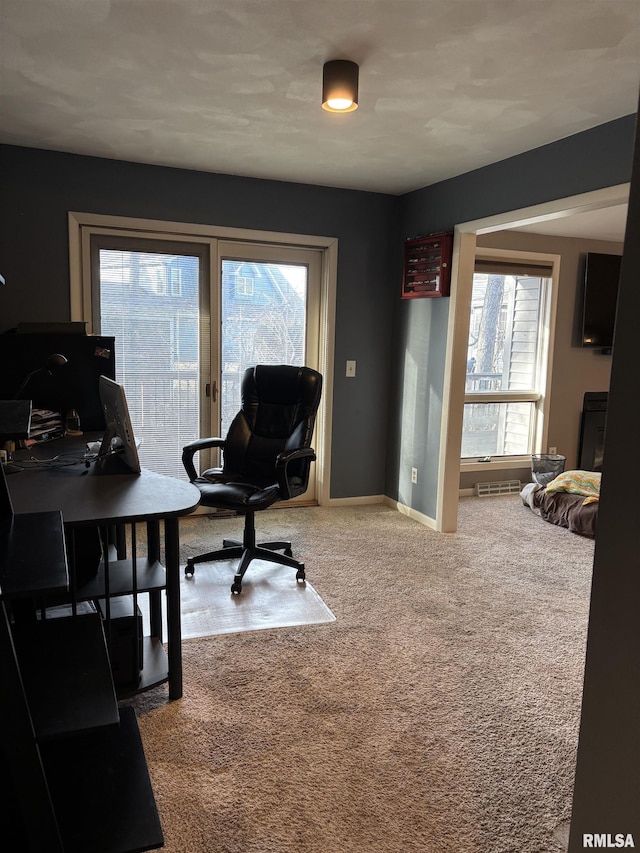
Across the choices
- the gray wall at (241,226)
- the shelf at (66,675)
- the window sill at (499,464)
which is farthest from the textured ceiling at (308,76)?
the window sill at (499,464)

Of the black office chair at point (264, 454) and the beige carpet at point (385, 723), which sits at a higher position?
the black office chair at point (264, 454)

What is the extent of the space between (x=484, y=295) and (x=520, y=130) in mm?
2358

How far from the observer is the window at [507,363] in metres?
5.37

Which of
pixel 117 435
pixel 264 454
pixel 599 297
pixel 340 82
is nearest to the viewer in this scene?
pixel 340 82

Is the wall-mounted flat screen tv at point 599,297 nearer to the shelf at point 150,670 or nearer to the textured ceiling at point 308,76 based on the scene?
the textured ceiling at point 308,76

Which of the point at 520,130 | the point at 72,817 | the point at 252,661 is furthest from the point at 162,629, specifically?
the point at 520,130

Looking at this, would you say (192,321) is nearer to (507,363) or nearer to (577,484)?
(507,363)

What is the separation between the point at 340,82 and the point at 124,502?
1.78 metres

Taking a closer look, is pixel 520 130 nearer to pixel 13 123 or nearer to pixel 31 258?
pixel 13 123

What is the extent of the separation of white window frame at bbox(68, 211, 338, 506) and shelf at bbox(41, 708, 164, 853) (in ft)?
9.94

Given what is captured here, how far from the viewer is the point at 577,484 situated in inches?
180

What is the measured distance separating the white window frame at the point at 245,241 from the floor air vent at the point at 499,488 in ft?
4.81

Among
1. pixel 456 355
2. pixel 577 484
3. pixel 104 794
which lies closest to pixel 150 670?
pixel 104 794

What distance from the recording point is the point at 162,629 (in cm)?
264
